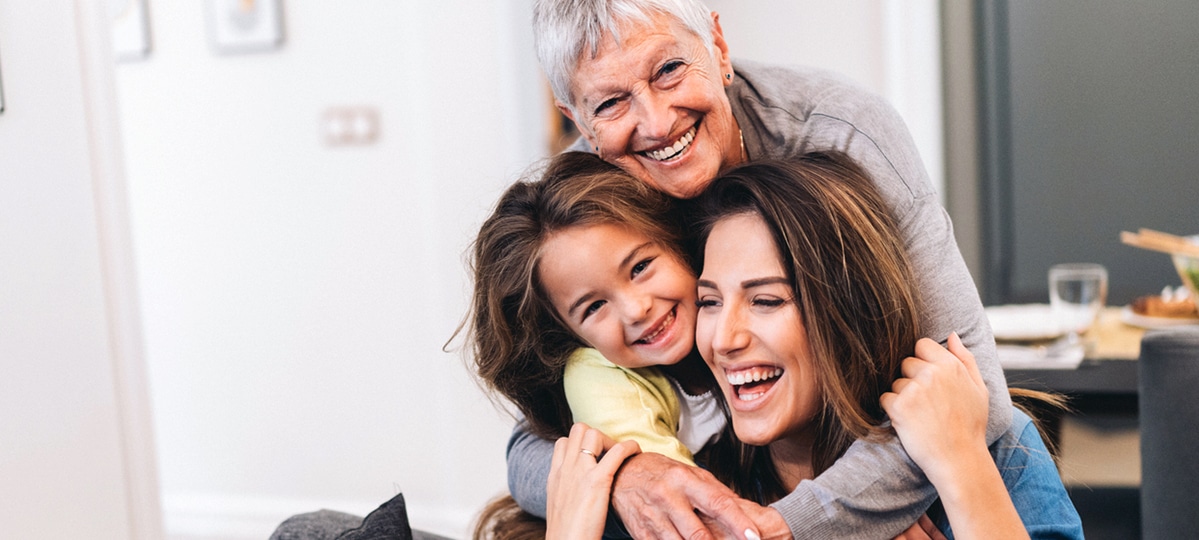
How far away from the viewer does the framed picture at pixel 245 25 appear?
3.43m

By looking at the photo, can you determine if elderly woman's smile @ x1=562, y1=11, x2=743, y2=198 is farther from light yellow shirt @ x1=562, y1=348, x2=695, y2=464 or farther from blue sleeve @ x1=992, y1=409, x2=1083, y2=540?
blue sleeve @ x1=992, y1=409, x2=1083, y2=540

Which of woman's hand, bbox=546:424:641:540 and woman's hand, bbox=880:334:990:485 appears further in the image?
woman's hand, bbox=546:424:641:540

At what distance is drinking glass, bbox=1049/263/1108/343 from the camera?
7.91 feet

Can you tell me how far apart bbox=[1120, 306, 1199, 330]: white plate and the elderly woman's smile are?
1.56 meters

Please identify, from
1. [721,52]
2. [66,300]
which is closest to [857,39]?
[721,52]

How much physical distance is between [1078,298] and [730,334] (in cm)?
140

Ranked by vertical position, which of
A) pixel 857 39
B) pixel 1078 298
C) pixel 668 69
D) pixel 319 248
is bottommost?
pixel 1078 298

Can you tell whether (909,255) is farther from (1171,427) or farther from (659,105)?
(1171,427)

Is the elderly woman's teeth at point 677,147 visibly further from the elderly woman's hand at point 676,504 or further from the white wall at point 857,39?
the white wall at point 857,39

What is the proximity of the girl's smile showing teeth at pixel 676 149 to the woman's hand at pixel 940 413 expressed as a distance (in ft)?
1.40

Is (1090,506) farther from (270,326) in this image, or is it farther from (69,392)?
(270,326)

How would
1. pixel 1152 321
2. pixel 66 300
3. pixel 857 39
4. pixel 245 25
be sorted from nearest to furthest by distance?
pixel 66 300 → pixel 1152 321 → pixel 245 25 → pixel 857 39

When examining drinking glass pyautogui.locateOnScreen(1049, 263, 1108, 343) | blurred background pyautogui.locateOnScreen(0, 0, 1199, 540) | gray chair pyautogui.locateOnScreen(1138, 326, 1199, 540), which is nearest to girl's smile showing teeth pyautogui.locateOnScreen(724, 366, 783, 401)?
gray chair pyautogui.locateOnScreen(1138, 326, 1199, 540)

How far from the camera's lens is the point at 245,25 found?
347 centimetres
